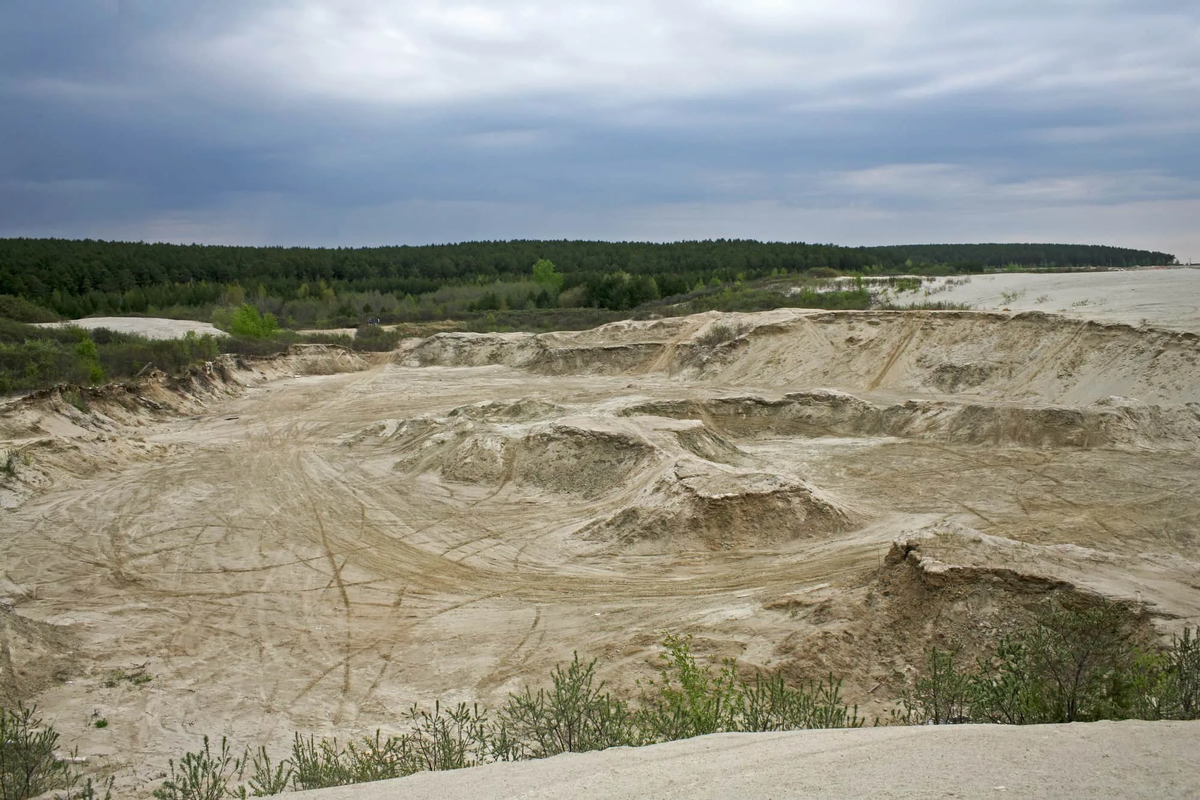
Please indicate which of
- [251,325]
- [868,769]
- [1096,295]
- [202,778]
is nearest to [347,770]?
[202,778]

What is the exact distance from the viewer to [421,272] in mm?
104250

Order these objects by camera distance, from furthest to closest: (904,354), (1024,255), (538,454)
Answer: (1024,255)
(904,354)
(538,454)

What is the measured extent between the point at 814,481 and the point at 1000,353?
485 inches

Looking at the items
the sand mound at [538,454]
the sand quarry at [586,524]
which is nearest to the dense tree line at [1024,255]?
the sand quarry at [586,524]

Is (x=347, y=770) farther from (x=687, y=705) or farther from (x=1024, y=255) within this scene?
(x=1024, y=255)

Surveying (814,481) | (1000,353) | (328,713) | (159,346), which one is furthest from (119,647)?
(159,346)

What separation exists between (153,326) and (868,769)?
5562 cm

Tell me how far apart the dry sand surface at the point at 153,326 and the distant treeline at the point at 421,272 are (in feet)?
9.09

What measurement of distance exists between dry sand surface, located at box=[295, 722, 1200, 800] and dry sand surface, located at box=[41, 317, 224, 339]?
48329 millimetres

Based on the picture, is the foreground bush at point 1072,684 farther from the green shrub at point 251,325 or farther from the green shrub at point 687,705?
the green shrub at point 251,325

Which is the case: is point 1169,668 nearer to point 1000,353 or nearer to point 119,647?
point 119,647

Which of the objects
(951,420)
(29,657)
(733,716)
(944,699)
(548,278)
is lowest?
(29,657)

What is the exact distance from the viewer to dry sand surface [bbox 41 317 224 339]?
4988 cm

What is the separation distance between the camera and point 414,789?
212 inches
